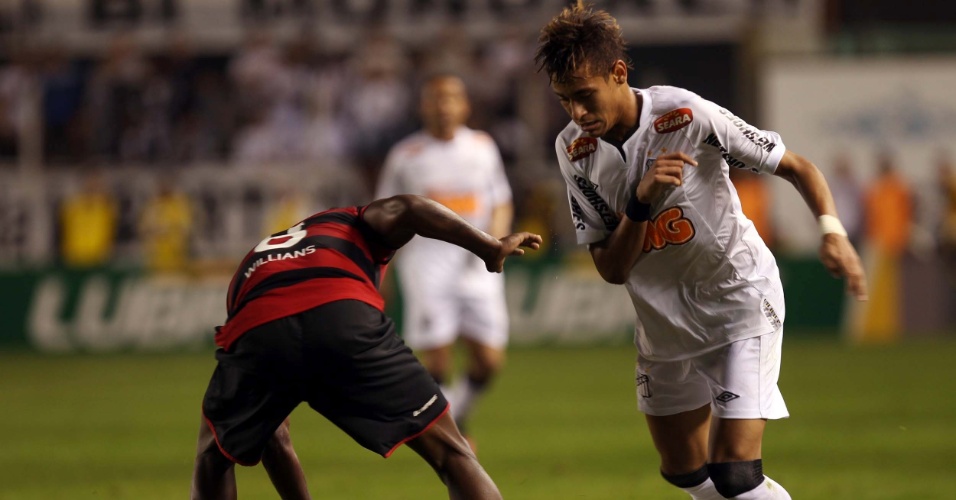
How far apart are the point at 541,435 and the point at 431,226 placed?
601 centimetres

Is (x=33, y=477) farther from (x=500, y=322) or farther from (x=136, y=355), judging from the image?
(x=136, y=355)

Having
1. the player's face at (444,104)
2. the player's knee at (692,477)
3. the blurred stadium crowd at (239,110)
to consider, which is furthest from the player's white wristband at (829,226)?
the blurred stadium crowd at (239,110)

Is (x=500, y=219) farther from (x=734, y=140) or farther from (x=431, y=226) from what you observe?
(x=431, y=226)

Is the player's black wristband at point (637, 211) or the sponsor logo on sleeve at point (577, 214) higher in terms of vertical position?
the player's black wristband at point (637, 211)

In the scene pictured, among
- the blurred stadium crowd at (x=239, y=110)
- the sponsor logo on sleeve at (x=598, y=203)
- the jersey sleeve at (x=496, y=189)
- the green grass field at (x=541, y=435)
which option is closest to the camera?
the sponsor logo on sleeve at (x=598, y=203)

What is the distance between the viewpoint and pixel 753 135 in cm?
580

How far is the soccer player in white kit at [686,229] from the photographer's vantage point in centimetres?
560

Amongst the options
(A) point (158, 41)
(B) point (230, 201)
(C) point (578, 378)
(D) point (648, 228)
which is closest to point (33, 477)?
(D) point (648, 228)

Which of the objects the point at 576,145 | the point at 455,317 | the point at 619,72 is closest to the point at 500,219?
the point at 455,317

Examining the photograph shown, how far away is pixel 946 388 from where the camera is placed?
13.7 metres

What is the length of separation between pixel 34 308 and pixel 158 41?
15.5ft

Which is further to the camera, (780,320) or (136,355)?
(136,355)

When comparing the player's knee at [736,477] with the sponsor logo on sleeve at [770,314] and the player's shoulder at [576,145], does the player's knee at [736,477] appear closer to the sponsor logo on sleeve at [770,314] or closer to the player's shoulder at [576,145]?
the sponsor logo on sleeve at [770,314]

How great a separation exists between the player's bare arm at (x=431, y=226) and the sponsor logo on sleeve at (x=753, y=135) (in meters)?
0.98
